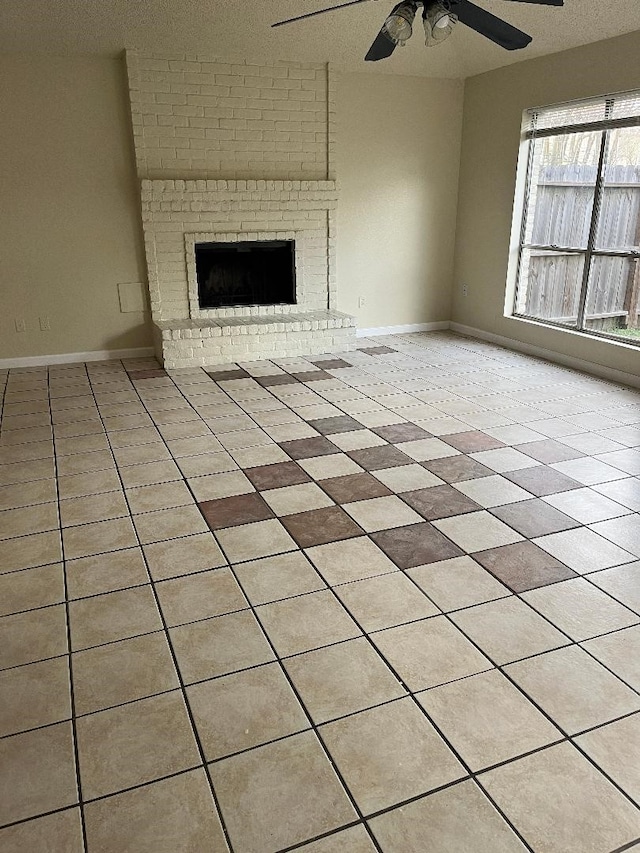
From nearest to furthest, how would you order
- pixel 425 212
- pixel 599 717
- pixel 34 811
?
pixel 34 811 → pixel 599 717 → pixel 425 212

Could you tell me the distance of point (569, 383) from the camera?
4.96m

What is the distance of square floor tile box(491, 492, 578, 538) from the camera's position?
9.10 ft

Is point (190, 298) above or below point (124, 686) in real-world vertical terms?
above

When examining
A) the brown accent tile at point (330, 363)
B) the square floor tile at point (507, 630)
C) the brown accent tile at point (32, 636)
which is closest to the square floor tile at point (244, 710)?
the brown accent tile at point (32, 636)

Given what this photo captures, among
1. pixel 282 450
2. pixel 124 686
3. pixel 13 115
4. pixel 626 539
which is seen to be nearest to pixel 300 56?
pixel 13 115

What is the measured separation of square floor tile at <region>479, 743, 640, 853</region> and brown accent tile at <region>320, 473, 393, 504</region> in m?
1.56

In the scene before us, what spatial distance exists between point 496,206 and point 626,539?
4.26 meters

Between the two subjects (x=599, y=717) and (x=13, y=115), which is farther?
(x=13, y=115)

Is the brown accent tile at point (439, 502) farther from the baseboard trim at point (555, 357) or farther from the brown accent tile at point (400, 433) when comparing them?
the baseboard trim at point (555, 357)

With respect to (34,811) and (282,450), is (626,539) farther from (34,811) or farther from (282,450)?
(34,811)

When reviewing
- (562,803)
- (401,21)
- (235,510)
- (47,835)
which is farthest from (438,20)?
(47,835)

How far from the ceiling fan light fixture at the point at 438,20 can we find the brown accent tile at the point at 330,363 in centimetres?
287

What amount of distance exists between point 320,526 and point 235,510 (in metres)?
0.42

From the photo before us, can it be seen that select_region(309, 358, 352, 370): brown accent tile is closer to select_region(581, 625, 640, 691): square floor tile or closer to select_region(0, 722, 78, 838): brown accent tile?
select_region(581, 625, 640, 691): square floor tile
